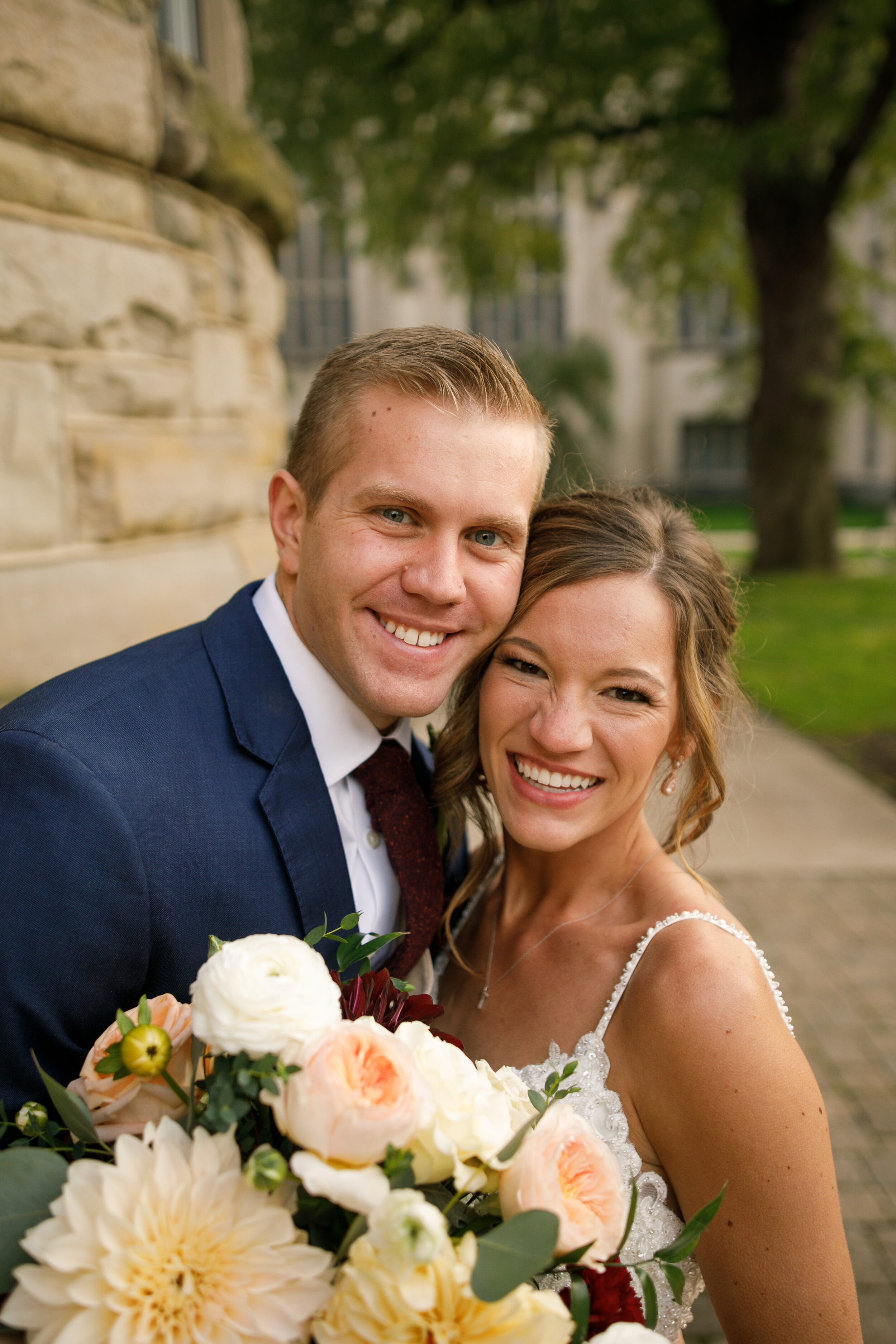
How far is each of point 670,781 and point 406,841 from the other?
2.03 feet

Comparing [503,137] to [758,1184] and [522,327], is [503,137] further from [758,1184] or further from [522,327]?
[522,327]

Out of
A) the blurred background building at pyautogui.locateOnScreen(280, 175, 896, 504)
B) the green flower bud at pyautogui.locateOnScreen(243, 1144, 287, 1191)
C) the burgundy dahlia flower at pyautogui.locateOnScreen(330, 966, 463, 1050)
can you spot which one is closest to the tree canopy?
the burgundy dahlia flower at pyautogui.locateOnScreen(330, 966, 463, 1050)

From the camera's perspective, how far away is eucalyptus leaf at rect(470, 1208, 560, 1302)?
96cm

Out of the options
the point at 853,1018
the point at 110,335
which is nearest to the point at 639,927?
the point at 110,335

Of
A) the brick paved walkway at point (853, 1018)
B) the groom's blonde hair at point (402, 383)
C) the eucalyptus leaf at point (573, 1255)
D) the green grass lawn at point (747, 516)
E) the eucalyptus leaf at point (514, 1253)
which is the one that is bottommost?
the brick paved walkway at point (853, 1018)

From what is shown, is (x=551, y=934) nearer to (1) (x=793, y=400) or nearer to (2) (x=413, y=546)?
(2) (x=413, y=546)

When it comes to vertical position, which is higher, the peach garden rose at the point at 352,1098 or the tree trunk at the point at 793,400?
the tree trunk at the point at 793,400

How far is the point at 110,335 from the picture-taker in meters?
3.02

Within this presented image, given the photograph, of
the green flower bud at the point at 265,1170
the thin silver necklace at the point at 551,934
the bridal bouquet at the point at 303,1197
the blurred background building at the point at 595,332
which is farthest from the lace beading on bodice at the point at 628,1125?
the blurred background building at the point at 595,332

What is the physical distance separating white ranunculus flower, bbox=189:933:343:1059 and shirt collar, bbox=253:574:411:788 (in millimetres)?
884

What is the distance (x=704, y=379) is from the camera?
19.2m

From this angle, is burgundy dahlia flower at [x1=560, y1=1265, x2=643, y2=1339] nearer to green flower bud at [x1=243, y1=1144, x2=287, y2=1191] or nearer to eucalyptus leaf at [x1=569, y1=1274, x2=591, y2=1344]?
eucalyptus leaf at [x1=569, y1=1274, x2=591, y2=1344]

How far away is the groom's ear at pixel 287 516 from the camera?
2092mm

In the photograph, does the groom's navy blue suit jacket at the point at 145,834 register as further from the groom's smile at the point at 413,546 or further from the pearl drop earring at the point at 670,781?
the pearl drop earring at the point at 670,781
